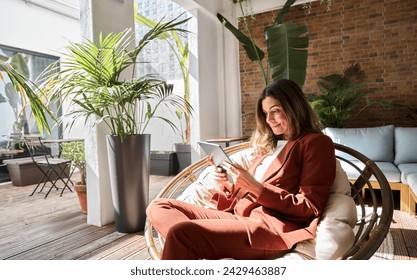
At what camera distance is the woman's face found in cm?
137

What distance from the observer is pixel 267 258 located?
1139 millimetres

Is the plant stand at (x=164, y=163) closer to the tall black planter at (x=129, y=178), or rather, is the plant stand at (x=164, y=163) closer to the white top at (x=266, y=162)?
the tall black planter at (x=129, y=178)

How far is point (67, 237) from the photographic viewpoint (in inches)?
92.9

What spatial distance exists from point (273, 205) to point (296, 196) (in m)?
0.11

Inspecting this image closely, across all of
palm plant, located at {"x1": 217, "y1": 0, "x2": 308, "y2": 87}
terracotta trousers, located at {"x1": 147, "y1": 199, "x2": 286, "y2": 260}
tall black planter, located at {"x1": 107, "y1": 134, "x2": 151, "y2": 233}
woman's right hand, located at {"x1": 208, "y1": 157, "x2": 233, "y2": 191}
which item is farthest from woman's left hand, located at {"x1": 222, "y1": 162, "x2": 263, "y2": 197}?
palm plant, located at {"x1": 217, "y1": 0, "x2": 308, "y2": 87}

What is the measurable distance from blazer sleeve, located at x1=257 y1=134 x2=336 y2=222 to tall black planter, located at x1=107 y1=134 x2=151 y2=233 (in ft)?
4.57

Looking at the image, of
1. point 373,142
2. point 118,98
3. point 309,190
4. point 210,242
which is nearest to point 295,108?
→ point 309,190

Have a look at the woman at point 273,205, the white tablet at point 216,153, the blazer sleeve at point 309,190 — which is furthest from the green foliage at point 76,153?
the blazer sleeve at point 309,190

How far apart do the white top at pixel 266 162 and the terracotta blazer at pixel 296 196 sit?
0.51 feet

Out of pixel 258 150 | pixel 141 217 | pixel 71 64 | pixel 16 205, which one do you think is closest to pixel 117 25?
pixel 71 64

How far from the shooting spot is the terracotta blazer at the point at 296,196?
3.72ft

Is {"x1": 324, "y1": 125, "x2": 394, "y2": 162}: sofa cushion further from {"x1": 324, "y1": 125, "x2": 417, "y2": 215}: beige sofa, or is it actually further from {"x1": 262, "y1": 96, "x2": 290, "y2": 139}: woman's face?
{"x1": 262, "y1": 96, "x2": 290, "y2": 139}: woman's face
